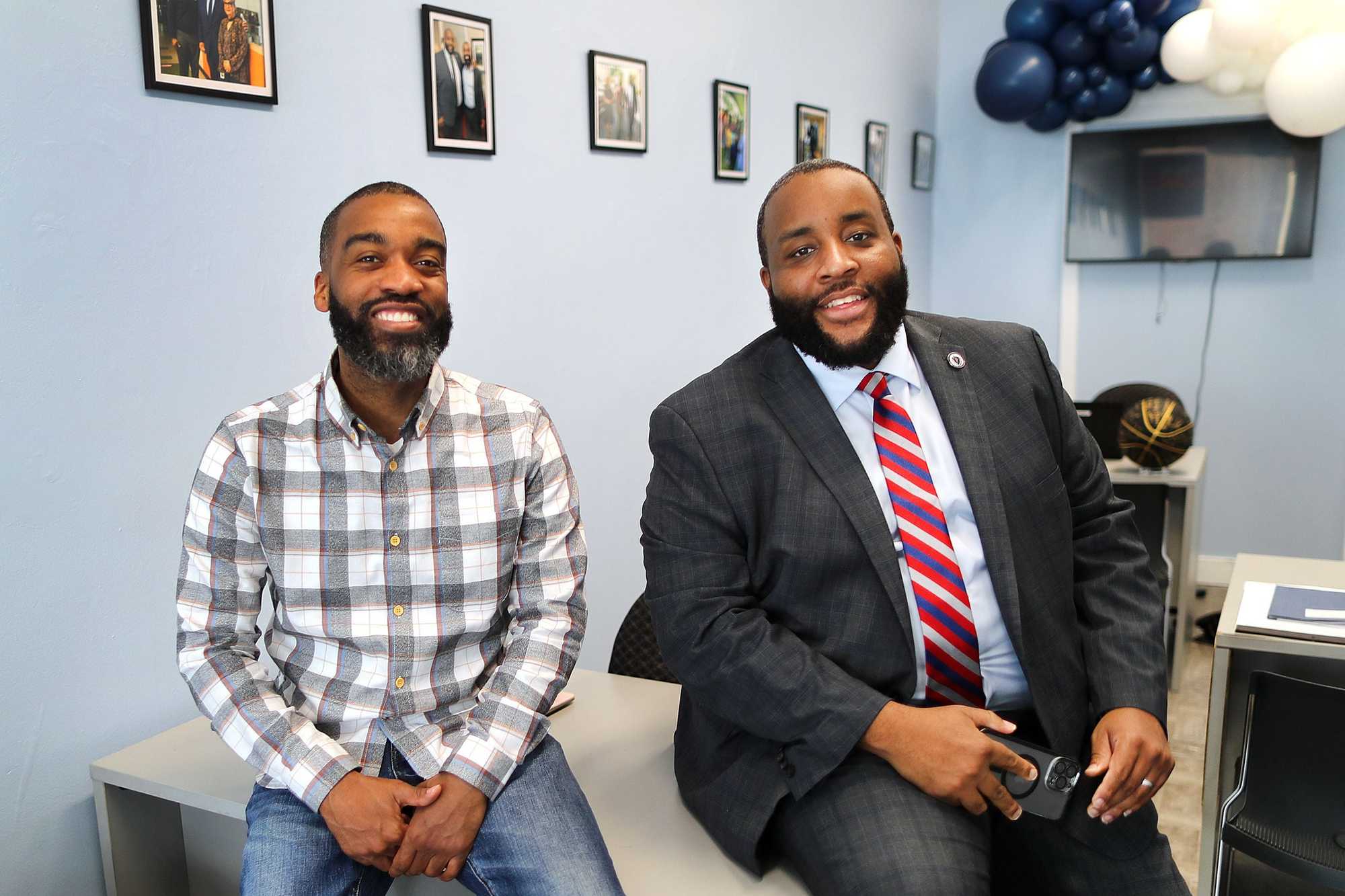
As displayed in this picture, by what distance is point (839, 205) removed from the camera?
5.53 ft

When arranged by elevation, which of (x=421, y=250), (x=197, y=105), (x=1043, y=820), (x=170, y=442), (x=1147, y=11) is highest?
(x=1147, y=11)

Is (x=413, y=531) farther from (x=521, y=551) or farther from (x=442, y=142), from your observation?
(x=442, y=142)

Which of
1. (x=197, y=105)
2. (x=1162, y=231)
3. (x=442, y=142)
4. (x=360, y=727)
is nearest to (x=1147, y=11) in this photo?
(x=1162, y=231)

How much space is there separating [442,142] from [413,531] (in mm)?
1206

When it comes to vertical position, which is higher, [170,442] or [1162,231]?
[1162,231]

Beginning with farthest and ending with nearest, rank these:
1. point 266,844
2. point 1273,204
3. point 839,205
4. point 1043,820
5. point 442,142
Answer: point 1273,204
point 442,142
point 839,205
point 1043,820
point 266,844

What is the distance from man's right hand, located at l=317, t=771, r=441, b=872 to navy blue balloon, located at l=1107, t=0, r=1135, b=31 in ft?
15.0

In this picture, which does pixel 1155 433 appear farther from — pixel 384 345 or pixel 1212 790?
pixel 384 345

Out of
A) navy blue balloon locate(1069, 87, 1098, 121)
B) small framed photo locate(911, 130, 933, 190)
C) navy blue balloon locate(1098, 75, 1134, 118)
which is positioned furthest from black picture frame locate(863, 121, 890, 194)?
navy blue balloon locate(1098, 75, 1134, 118)

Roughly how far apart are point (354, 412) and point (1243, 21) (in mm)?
4056

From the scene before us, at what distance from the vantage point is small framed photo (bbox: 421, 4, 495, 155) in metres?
2.44

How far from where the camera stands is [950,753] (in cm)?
142

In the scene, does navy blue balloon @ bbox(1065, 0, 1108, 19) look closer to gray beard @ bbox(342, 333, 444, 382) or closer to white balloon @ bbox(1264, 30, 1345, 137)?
white balloon @ bbox(1264, 30, 1345, 137)

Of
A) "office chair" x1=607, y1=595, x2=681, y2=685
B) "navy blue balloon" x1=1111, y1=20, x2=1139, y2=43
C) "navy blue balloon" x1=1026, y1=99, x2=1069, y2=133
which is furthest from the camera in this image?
"navy blue balloon" x1=1026, y1=99, x2=1069, y2=133
